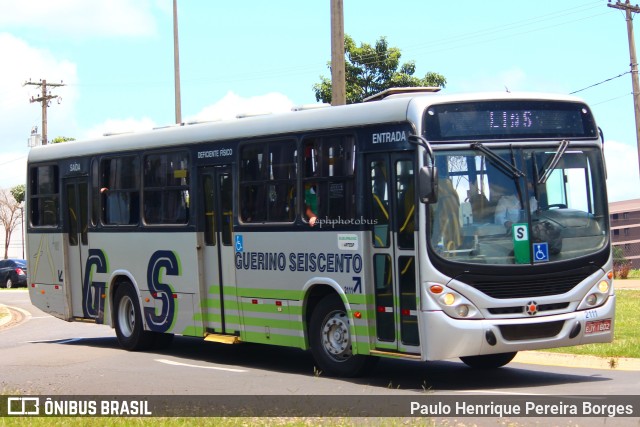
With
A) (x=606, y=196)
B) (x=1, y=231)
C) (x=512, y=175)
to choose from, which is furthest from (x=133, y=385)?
(x=1, y=231)

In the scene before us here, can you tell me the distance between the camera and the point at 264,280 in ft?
48.1

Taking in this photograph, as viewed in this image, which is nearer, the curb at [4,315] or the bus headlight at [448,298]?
the bus headlight at [448,298]

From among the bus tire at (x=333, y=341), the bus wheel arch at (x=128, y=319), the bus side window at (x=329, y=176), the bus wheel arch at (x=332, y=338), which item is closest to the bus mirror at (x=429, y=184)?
the bus side window at (x=329, y=176)

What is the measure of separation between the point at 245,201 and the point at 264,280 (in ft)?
3.81

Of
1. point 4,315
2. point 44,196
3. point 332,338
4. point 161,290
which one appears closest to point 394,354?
point 332,338

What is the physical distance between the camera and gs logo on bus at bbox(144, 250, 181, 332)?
16609 mm

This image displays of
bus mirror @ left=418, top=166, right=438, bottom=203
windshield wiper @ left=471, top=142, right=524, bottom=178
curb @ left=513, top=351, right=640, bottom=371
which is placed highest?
windshield wiper @ left=471, top=142, right=524, bottom=178

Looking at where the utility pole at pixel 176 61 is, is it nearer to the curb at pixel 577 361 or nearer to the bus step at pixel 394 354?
the curb at pixel 577 361

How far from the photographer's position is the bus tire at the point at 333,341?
13297 millimetres

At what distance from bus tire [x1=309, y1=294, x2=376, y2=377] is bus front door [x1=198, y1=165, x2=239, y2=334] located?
1.86 m

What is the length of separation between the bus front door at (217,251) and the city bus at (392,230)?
0.03 metres

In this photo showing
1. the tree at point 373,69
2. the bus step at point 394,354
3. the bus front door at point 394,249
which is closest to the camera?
the bus step at point 394,354

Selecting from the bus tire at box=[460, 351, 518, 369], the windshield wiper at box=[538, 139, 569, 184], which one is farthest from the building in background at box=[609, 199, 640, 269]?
the windshield wiper at box=[538, 139, 569, 184]

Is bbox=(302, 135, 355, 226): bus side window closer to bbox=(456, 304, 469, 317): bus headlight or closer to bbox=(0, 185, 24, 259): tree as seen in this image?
bbox=(456, 304, 469, 317): bus headlight
